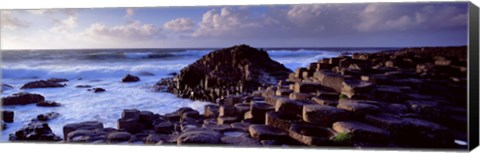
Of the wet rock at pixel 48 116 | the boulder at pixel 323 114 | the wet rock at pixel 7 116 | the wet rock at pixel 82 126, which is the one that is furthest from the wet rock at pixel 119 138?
the boulder at pixel 323 114

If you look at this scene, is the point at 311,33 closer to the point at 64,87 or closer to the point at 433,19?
the point at 433,19

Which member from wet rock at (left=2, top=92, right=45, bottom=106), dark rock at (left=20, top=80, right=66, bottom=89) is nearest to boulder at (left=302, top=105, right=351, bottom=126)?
dark rock at (left=20, top=80, right=66, bottom=89)

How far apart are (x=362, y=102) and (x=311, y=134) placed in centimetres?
66

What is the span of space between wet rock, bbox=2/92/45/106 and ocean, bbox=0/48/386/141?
0.04m

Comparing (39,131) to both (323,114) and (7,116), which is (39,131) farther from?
(323,114)

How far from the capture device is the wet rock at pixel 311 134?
656cm

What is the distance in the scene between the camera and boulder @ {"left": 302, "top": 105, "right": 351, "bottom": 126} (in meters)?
6.66

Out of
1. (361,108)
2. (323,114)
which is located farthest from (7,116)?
(361,108)

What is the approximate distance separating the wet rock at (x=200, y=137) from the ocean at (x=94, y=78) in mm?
575

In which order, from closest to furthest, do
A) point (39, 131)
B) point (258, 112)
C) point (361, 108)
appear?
1. point (361, 108)
2. point (258, 112)
3. point (39, 131)

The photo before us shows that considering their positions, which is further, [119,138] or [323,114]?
[119,138]

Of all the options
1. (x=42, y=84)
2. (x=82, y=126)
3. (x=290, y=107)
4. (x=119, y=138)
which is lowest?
(x=119, y=138)

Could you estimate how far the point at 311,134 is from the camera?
22.1 ft

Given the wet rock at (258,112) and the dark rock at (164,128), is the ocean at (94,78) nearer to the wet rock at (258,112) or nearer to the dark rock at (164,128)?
the dark rock at (164,128)
